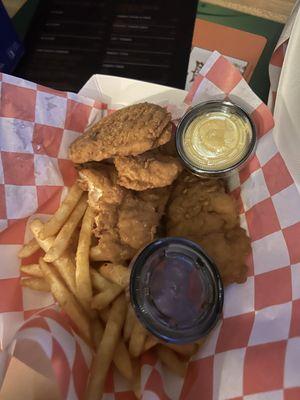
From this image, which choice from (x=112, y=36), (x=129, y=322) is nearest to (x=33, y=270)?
(x=129, y=322)

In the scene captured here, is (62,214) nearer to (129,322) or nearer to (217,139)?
(129,322)

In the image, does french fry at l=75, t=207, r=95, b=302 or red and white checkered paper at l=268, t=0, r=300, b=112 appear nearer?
french fry at l=75, t=207, r=95, b=302

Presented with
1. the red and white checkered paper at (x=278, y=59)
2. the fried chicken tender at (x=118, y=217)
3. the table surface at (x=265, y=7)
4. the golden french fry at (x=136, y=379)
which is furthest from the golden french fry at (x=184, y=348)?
the table surface at (x=265, y=7)

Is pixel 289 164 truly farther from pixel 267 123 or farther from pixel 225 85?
pixel 225 85

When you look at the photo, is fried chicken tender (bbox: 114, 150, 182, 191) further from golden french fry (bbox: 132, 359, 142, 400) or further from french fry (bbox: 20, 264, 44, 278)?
golden french fry (bbox: 132, 359, 142, 400)

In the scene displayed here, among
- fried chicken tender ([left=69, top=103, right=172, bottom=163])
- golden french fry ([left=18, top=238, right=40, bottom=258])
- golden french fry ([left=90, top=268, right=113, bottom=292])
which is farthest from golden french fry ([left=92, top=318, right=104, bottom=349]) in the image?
fried chicken tender ([left=69, top=103, right=172, bottom=163])

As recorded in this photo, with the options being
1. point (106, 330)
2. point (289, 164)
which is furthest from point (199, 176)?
point (106, 330)
